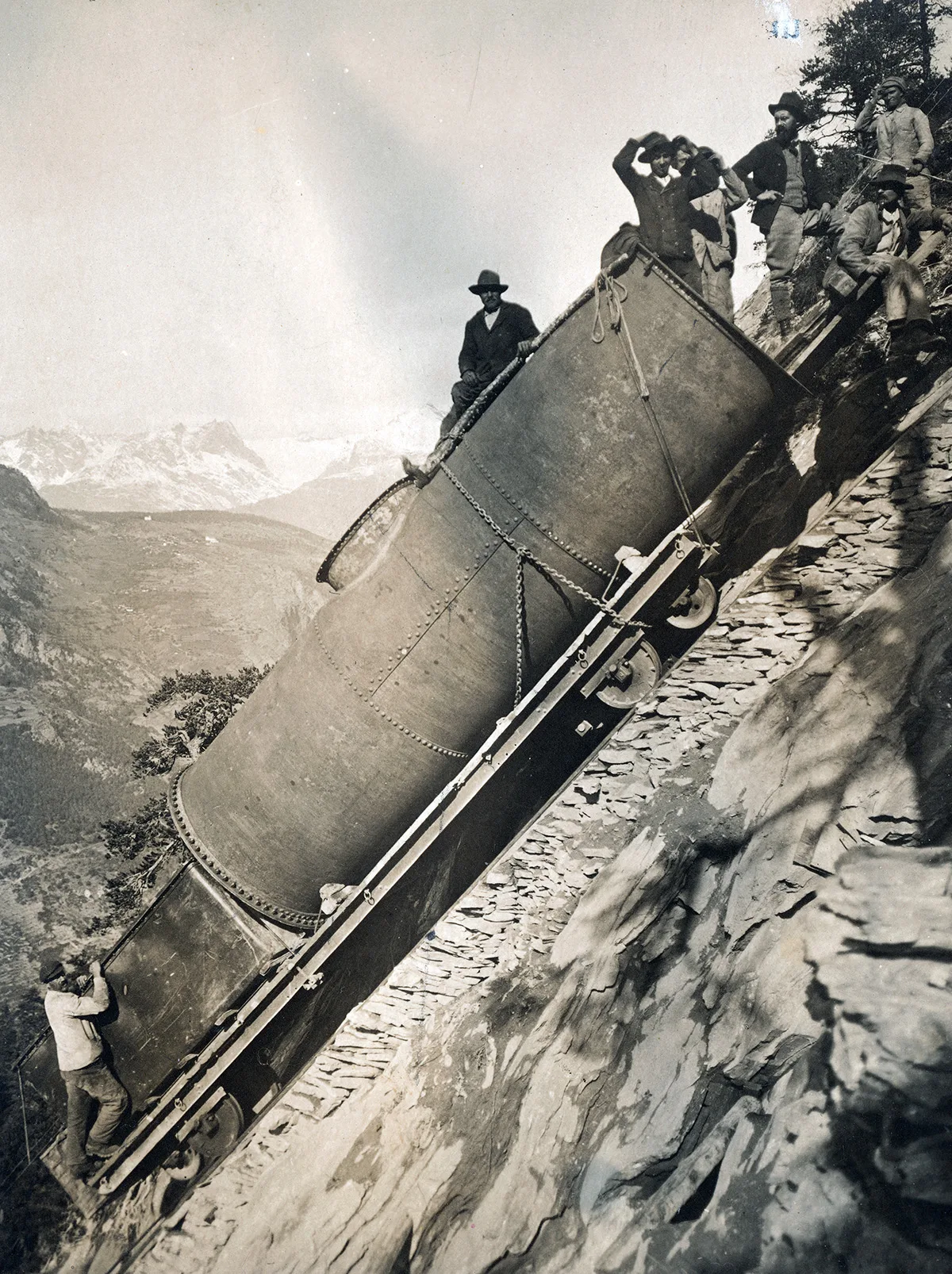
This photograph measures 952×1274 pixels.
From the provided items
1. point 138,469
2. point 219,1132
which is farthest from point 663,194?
point 138,469

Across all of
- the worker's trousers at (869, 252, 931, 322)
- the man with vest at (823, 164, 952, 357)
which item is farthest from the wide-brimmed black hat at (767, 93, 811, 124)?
the worker's trousers at (869, 252, 931, 322)

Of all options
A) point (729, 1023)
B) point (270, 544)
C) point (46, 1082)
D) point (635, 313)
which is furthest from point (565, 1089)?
point (270, 544)

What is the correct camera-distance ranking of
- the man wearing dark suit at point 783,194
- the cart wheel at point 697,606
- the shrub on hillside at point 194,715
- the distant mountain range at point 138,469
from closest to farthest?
the cart wheel at point 697,606 → the man wearing dark suit at point 783,194 → the shrub on hillside at point 194,715 → the distant mountain range at point 138,469

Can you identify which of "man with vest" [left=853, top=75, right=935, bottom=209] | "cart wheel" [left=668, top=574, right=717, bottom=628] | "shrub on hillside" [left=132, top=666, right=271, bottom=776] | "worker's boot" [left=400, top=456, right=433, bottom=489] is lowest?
"shrub on hillside" [left=132, top=666, right=271, bottom=776]

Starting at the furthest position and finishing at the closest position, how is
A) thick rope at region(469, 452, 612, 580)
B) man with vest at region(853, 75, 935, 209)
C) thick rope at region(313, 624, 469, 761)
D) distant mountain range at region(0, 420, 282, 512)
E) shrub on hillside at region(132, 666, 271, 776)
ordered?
distant mountain range at region(0, 420, 282, 512) → shrub on hillside at region(132, 666, 271, 776) → man with vest at region(853, 75, 935, 209) → thick rope at region(313, 624, 469, 761) → thick rope at region(469, 452, 612, 580)

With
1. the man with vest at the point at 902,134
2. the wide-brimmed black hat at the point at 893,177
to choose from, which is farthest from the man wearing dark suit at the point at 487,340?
the man with vest at the point at 902,134

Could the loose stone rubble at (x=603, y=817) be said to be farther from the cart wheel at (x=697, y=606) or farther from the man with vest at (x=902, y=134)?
the man with vest at (x=902, y=134)

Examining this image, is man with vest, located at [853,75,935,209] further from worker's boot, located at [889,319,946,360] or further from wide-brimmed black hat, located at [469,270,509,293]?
wide-brimmed black hat, located at [469,270,509,293]
